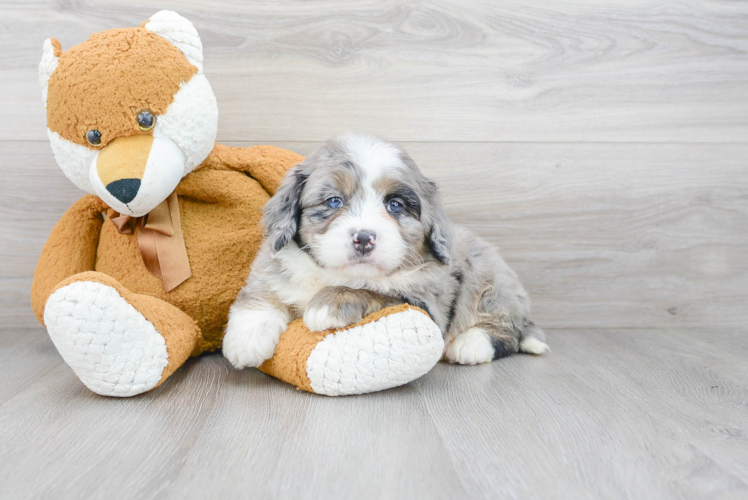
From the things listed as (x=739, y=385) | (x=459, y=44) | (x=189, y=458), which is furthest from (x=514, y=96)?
(x=189, y=458)

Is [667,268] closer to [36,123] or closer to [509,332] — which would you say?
[509,332]

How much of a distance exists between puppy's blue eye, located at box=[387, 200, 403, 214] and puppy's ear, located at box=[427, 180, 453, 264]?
109mm

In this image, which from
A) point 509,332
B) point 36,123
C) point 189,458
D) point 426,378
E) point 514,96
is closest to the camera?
point 189,458

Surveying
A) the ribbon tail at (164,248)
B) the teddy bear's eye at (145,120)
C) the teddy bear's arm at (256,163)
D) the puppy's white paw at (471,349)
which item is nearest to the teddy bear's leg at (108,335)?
the ribbon tail at (164,248)

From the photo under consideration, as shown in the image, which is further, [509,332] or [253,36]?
[253,36]

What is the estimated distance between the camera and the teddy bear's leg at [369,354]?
150cm

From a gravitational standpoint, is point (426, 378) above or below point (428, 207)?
below

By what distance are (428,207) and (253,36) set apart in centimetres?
114

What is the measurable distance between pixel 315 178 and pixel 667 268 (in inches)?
70.3

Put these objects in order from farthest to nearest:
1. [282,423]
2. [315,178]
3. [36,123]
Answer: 1. [36,123]
2. [315,178]
3. [282,423]

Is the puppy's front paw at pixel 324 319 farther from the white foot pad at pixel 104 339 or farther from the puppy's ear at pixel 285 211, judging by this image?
the white foot pad at pixel 104 339

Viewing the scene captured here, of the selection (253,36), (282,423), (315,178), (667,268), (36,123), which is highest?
(253,36)

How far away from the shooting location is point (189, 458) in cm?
119

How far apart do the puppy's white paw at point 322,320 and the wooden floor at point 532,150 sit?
199 millimetres
